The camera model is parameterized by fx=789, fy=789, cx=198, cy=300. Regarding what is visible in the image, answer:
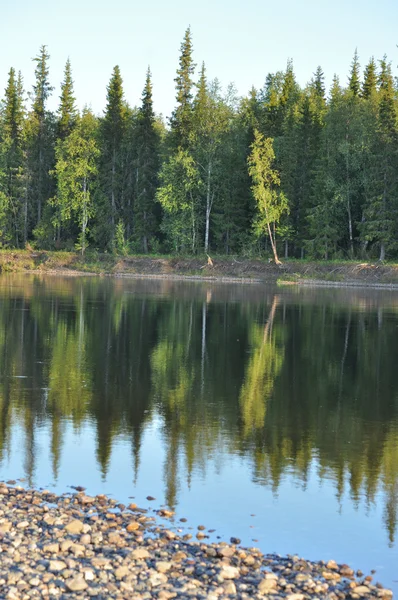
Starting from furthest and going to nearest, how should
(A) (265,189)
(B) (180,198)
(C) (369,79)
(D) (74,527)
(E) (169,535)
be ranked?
1. (C) (369,79)
2. (B) (180,198)
3. (A) (265,189)
4. (E) (169,535)
5. (D) (74,527)

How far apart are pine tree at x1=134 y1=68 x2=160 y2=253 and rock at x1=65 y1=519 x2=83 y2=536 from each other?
72784 mm

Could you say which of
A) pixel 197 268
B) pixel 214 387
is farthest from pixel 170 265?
pixel 214 387

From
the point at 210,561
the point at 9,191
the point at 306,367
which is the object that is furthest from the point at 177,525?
the point at 9,191

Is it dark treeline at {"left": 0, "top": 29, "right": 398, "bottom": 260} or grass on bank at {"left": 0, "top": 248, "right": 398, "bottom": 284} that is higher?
dark treeline at {"left": 0, "top": 29, "right": 398, "bottom": 260}

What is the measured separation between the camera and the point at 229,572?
838cm

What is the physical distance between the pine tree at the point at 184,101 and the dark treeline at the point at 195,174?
11cm

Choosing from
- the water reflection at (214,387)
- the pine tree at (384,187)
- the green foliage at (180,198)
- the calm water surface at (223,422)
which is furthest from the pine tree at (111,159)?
the calm water surface at (223,422)

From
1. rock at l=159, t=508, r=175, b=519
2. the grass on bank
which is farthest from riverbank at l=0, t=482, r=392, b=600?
the grass on bank

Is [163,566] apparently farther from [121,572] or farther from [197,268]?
[197,268]

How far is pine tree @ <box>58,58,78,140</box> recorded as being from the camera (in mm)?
85000

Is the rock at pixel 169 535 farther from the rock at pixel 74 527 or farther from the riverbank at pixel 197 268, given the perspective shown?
the riverbank at pixel 197 268

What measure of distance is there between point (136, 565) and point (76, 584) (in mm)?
866

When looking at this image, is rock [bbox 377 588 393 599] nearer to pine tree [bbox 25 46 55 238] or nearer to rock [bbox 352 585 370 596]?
rock [bbox 352 585 370 596]

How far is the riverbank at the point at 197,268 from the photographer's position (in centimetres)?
7081
